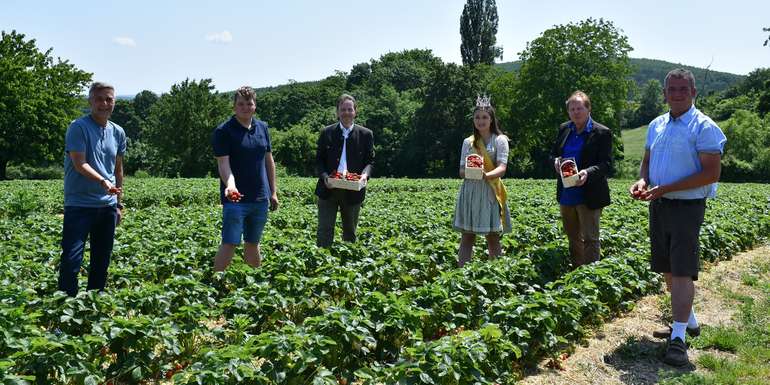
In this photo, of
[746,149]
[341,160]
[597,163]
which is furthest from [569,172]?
[746,149]

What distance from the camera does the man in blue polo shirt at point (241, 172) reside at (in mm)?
5371

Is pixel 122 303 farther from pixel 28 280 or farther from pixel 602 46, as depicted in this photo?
pixel 602 46

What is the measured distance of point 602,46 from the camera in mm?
40031

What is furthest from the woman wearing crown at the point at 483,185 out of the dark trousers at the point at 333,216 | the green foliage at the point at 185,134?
the green foliage at the point at 185,134

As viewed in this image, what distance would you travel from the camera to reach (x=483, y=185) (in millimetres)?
6441

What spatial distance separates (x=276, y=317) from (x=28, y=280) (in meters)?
2.88

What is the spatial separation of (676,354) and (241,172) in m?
4.08

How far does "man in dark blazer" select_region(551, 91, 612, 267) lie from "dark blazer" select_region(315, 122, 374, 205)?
7.27 feet

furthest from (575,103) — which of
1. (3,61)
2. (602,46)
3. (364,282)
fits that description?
(3,61)

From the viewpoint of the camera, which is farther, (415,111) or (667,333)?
(415,111)

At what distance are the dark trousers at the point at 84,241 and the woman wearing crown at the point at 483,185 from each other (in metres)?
3.60

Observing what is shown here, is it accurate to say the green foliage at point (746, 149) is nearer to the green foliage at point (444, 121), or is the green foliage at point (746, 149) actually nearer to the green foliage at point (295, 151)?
the green foliage at point (444, 121)

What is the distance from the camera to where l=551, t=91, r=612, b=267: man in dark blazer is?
604cm

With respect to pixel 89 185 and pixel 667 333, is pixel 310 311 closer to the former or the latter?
pixel 89 185
